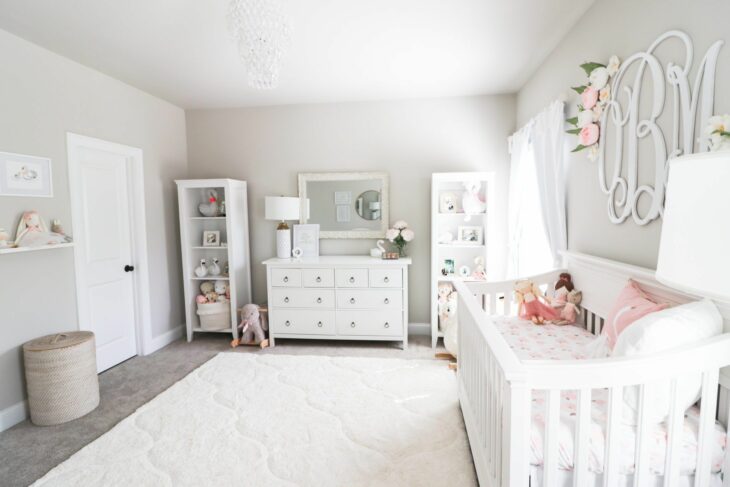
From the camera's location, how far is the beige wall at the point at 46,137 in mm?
2270

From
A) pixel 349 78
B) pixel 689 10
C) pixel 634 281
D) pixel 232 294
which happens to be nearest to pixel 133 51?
pixel 349 78

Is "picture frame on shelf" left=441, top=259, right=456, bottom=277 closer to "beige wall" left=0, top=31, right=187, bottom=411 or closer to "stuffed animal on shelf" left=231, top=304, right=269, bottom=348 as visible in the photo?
"stuffed animal on shelf" left=231, top=304, right=269, bottom=348

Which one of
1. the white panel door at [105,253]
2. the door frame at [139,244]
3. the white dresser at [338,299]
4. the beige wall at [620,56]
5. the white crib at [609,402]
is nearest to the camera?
the white crib at [609,402]

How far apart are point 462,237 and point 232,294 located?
2354 millimetres

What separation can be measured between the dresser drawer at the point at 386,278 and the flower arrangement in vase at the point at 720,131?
2.44 metres

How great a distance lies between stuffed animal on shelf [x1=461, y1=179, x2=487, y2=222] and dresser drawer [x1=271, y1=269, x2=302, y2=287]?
1.71 metres

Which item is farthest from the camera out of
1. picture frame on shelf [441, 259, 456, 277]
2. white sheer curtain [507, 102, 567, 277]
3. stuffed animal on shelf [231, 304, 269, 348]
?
picture frame on shelf [441, 259, 456, 277]

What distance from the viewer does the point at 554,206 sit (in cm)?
253

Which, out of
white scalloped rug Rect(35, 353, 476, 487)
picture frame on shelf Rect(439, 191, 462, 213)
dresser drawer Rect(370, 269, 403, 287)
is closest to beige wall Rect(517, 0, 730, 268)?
picture frame on shelf Rect(439, 191, 462, 213)

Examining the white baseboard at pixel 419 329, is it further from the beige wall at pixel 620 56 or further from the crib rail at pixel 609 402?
the crib rail at pixel 609 402

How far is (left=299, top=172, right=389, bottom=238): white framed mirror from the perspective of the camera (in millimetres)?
3770

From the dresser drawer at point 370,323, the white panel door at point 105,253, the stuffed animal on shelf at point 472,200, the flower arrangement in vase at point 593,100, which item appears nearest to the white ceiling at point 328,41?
the flower arrangement in vase at point 593,100

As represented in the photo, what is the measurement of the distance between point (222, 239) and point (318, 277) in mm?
1249

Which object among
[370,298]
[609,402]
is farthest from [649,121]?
[370,298]
